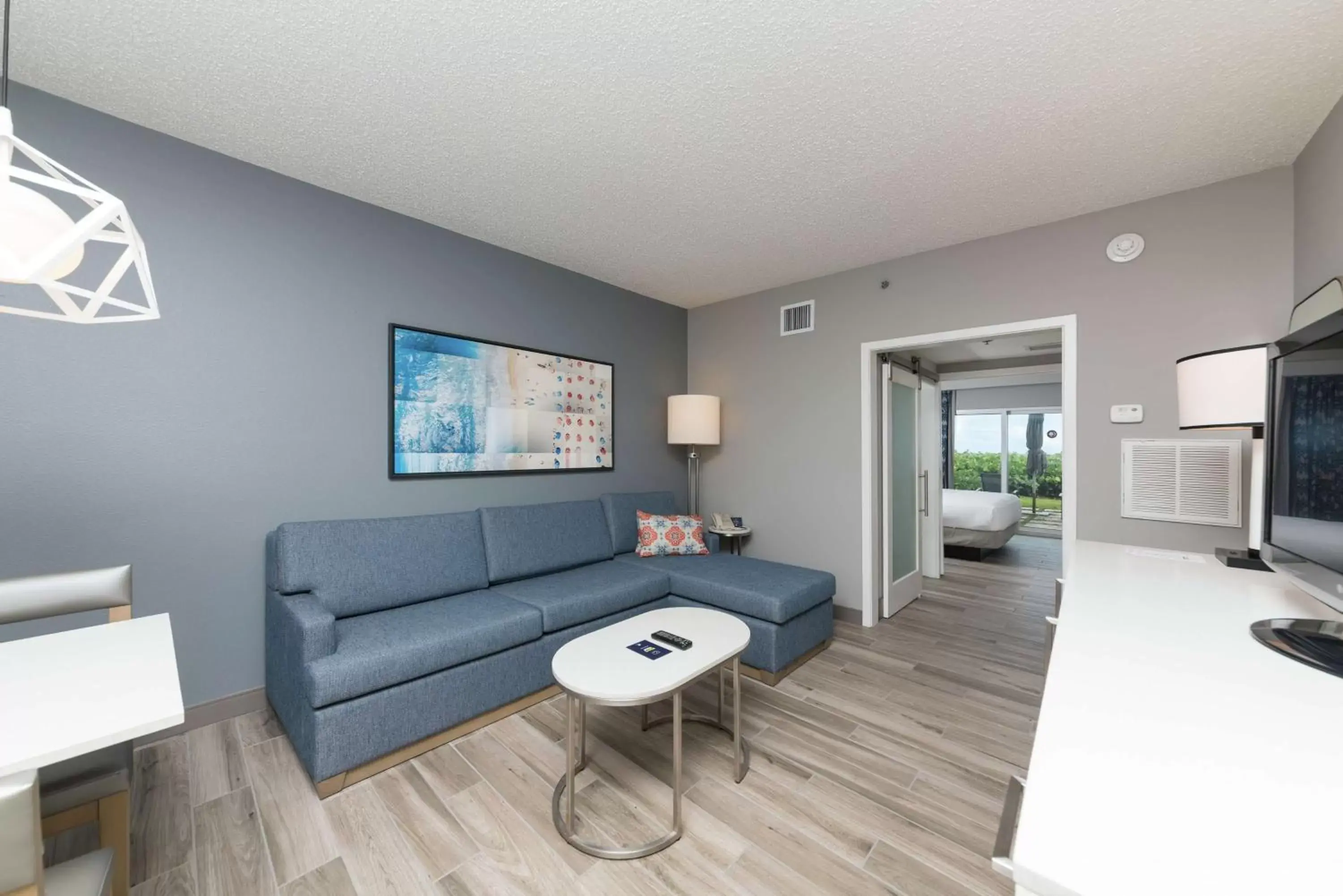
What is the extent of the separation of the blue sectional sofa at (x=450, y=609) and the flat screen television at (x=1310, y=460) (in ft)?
6.05

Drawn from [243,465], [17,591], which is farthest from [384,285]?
[17,591]

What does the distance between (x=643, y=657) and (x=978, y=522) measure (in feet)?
16.9

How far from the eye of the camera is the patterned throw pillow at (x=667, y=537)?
3.61 m

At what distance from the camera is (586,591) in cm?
279

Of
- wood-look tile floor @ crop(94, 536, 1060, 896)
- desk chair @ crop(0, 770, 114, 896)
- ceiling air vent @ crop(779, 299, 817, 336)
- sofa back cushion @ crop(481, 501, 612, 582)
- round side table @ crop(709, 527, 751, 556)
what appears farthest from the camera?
round side table @ crop(709, 527, 751, 556)

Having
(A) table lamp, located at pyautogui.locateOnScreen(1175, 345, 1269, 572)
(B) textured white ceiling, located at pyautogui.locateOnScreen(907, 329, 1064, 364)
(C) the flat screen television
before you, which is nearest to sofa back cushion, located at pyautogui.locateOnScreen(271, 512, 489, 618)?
(C) the flat screen television

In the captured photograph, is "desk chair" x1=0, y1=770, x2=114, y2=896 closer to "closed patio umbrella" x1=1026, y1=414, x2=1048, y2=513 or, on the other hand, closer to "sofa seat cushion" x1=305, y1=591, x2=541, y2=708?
"sofa seat cushion" x1=305, y1=591, x2=541, y2=708

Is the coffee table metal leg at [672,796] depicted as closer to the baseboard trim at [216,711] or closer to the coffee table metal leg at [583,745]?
the coffee table metal leg at [583,745]

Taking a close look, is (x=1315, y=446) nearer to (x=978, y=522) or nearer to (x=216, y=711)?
(x=216, y=711)

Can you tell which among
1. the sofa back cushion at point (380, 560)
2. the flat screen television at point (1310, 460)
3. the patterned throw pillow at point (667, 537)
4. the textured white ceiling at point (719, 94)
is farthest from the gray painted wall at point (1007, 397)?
the sofa back cushion at point (380, 560)

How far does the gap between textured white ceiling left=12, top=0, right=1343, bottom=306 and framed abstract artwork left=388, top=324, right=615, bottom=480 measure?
0.82 meters

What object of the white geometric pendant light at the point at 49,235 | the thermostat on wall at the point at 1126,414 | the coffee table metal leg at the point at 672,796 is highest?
the white geometric pendant light at the point at 49,235

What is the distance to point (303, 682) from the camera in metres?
1.88

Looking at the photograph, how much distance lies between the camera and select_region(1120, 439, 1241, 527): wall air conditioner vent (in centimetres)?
234
